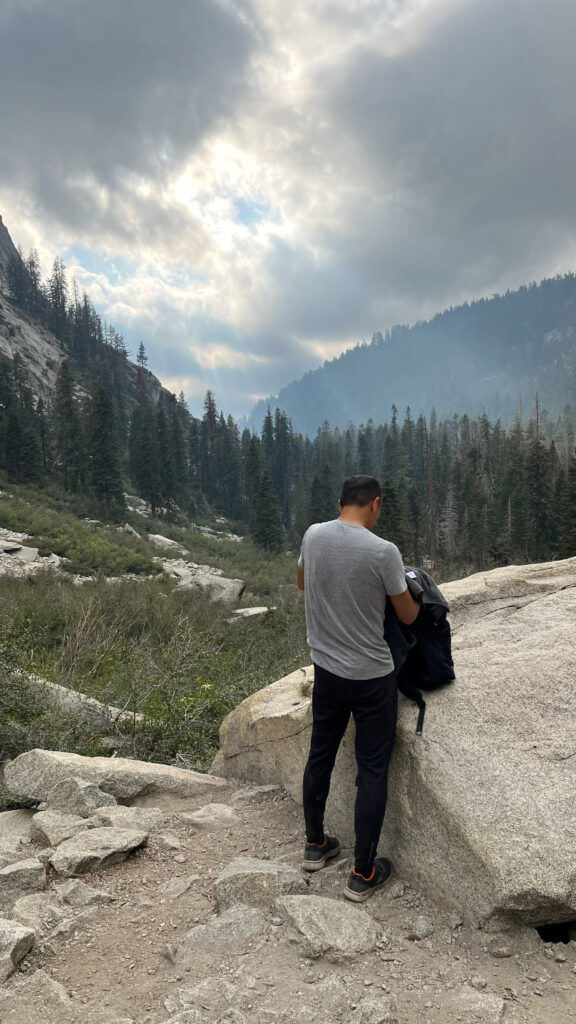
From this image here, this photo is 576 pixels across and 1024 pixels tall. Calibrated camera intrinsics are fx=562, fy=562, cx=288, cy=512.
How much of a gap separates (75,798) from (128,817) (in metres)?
0.50

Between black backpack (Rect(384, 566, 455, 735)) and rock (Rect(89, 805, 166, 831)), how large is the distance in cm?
236

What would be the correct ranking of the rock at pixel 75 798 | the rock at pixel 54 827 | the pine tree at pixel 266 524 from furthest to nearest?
the pine tree at pixel 266 524, the rock at pixel 75 798, the rock at pixel 54 827

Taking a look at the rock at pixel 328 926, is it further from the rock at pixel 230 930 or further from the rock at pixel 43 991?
the rock at pixel 43 991

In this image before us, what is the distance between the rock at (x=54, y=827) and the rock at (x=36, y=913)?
2.33 feet

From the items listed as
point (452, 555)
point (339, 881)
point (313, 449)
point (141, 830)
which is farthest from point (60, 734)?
point (313, 449)

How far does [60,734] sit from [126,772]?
5.77ft

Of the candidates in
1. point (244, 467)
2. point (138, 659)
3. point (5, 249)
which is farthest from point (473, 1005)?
point (5, 249)

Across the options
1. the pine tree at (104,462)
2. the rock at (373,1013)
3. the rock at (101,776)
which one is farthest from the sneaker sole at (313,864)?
the pine tree at (104,462)

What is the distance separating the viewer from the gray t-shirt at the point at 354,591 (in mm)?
3422

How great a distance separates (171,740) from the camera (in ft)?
23.6

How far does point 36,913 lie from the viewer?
3307 millimetres

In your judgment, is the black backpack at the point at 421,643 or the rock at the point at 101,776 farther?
the rock at the point at 101,776

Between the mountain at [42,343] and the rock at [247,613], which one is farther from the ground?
the mountain at [42,343]

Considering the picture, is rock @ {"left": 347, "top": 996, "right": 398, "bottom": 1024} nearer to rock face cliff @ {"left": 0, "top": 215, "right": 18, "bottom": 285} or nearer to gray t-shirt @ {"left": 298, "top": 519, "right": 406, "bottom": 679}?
gray t-shirt @ {"left": 298, "top": 519, "right": 406, "bottom": 679}
